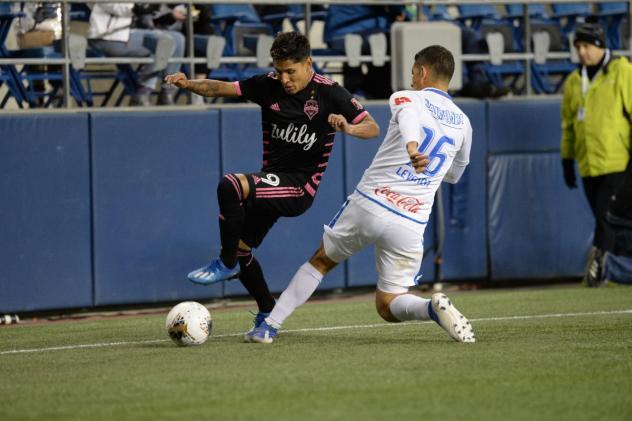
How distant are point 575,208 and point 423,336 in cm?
616

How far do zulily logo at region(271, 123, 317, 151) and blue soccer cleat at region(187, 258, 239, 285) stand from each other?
1077mm

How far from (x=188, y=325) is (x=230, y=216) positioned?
31.2 inches

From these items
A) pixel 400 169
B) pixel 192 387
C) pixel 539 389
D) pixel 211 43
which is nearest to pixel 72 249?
pixel 211 43

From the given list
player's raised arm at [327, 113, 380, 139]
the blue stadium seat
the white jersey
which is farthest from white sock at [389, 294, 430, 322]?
the blue stadium seat

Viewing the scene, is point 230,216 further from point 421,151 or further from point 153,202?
point 153,202

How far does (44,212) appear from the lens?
11.8m

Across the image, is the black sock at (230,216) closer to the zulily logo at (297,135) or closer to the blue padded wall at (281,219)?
the zulily logo at (297,135)

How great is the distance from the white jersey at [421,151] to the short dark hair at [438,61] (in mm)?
119

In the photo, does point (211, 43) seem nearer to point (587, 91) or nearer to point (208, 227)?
point (208, 227)

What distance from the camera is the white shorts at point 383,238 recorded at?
8211 millimetres

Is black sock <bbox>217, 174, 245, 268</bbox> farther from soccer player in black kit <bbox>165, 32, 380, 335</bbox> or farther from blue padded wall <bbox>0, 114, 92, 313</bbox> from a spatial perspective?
blue padded wall <bbox>0, 114, 92, 313</bbox>

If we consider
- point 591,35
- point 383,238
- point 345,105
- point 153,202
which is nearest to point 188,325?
point 383,238

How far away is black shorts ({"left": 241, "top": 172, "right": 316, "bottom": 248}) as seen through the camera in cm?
880

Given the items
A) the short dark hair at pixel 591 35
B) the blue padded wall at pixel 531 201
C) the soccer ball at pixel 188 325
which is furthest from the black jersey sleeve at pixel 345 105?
the blue padded wall at pixel 531 201
